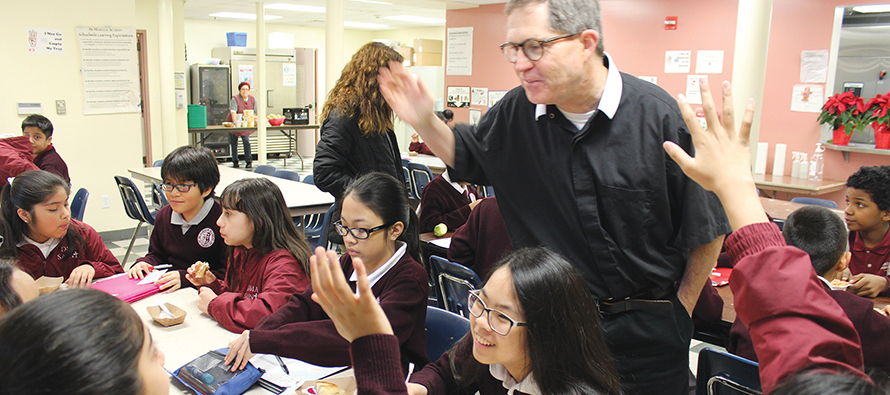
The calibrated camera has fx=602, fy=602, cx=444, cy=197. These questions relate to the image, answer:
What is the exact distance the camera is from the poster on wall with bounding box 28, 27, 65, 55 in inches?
192

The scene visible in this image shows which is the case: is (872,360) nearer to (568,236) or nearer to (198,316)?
(568,236)

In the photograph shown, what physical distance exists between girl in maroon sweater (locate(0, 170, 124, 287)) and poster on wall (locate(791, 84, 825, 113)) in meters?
5.49

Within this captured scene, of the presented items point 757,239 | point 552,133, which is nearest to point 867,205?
point 552,133

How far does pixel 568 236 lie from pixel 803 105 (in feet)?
16.4

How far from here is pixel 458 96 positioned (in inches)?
332

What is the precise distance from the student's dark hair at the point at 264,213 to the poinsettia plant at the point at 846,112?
4666 mm

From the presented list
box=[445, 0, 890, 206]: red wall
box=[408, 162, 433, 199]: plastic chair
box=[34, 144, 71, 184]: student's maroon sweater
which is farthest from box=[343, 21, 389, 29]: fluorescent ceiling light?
box=[34, 144, 71, 184]: student's maroon sweater

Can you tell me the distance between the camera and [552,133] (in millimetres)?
1381

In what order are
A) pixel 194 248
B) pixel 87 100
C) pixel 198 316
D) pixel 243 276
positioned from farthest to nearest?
pixel 87 100 → pixel 194 248 → pixel 243 276 → pixel 198 316

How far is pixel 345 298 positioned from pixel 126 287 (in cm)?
188

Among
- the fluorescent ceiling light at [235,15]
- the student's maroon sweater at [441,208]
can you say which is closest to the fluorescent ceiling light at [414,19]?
the fluorescent ceiling light at [235,15]

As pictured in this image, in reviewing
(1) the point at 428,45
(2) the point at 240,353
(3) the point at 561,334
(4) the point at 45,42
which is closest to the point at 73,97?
(4) the point at 45,42

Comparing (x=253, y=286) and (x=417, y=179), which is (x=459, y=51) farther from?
(x=253, y=286)

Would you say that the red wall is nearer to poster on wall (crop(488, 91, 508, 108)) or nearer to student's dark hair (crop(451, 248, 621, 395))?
poster on wall (crop(488, 91, 508, 108))
